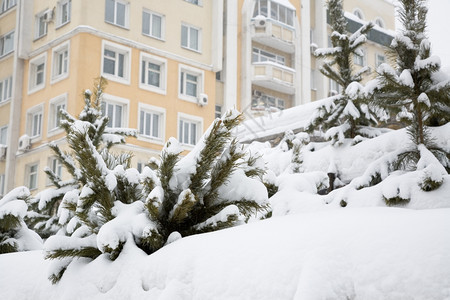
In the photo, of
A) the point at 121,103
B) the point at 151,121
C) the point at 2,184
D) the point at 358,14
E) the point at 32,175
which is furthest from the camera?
the point at 358,14

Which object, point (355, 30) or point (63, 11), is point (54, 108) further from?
point (355, 30)

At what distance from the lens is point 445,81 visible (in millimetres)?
5473

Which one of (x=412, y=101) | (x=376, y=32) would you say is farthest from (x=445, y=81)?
(x=376, y=32)

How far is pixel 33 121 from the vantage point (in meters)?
27.1

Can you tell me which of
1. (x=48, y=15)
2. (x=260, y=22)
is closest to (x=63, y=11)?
(x=48, y=15)

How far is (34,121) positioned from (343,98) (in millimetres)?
22187

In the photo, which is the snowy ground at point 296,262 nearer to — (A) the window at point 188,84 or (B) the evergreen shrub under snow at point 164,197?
(B) the evergreen shrub under snow at point 164,197

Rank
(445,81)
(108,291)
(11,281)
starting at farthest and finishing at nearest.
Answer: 1. (445,81)
2. (11,281)
3. (108,291)

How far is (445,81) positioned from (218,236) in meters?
3.06

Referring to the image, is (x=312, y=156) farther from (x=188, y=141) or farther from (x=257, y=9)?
(x=257, y=9)

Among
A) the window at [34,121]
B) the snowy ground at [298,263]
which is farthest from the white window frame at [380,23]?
the snowy ground at [298,263]

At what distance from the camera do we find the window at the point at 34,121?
2666 cm

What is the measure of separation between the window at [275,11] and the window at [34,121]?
40.7ft

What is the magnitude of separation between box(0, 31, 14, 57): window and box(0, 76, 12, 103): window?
52.2 inches
